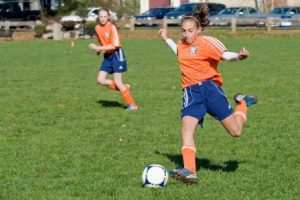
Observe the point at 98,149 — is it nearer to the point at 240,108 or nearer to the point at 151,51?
the point at 240,108

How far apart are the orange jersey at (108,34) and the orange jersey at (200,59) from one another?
5.35 meters

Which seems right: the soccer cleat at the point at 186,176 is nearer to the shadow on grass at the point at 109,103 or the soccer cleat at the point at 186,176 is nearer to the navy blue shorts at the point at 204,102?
the navy blue shorts at the point at 204,102

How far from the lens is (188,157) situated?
787cm

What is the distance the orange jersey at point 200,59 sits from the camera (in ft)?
26.6

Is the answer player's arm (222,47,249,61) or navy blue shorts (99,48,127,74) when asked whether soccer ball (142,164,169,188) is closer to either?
player's arm (222,47,249,61)

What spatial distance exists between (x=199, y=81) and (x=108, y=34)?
5622mm

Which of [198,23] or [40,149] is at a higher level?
[198,23]

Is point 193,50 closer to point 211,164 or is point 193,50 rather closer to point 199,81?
point 199,81

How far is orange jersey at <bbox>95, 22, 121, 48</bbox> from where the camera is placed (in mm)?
13469

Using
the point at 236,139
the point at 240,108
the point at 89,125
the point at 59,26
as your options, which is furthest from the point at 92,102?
the point at 59,26

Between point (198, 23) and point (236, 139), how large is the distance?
2.80 metres

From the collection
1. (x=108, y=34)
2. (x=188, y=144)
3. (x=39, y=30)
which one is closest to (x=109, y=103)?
(x=108, y=34)

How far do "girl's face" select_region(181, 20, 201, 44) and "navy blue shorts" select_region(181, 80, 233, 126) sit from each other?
48cm

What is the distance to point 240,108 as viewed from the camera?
28.0 ft
